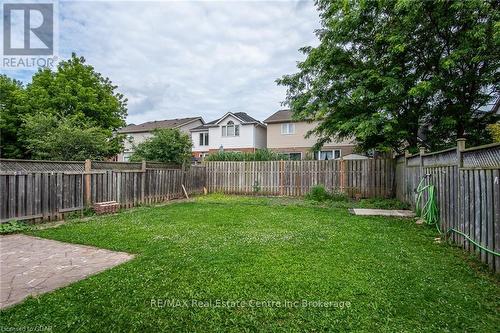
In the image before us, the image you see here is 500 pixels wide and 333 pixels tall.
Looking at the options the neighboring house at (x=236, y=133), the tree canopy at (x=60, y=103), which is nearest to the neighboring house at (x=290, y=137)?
the neighboring house at (x=236, y=133)

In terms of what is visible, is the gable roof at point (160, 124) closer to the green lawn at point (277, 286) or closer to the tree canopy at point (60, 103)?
the tree canopy at point (60, 103)

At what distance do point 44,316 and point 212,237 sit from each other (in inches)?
112

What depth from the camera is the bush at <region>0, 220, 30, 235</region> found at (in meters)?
5.45

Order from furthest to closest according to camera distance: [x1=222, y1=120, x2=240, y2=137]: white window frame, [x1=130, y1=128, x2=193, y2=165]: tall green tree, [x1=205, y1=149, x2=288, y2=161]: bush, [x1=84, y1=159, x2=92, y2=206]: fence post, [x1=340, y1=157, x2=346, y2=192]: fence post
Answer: [x1=222, y1=120, x2=240, y2=137]: white window frame < [x1=205, y1=149, x2=288, y2=161]: bush < [x1=130, y1=128, x2=193, y2=165]: tall green tree < [x1=340, y1=157, x2=346, y2=192]: fence post < [x1=84, y1=159, x2=92, y2=206]: fence post

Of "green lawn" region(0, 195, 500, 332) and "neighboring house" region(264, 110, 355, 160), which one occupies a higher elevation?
"neighboring house" region(264, 110, 355, 160)

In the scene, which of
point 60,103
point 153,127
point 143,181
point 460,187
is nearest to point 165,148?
point 143,181

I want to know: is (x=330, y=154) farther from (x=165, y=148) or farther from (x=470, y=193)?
(x=470, y=193)

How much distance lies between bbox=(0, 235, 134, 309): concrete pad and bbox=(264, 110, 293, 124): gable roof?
65.4 feet

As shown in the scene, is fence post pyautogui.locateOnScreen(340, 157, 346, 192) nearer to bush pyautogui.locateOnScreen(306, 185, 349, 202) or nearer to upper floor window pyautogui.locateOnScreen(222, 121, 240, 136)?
bush pyautogui.locateOnScreen(306, 185, 349, 202)

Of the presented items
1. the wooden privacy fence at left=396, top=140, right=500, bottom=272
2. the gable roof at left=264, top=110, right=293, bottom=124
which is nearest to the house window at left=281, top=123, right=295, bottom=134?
the gable roof at left=264, top=110, right=293, bottom=124

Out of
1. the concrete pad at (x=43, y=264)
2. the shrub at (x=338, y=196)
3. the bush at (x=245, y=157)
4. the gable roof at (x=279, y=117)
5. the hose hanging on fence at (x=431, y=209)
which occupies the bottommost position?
the concrete pad at (x=43, y=264)

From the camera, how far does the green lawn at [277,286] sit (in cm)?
223

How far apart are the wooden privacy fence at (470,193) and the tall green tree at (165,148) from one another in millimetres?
9382

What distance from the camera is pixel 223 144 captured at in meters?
25.0
